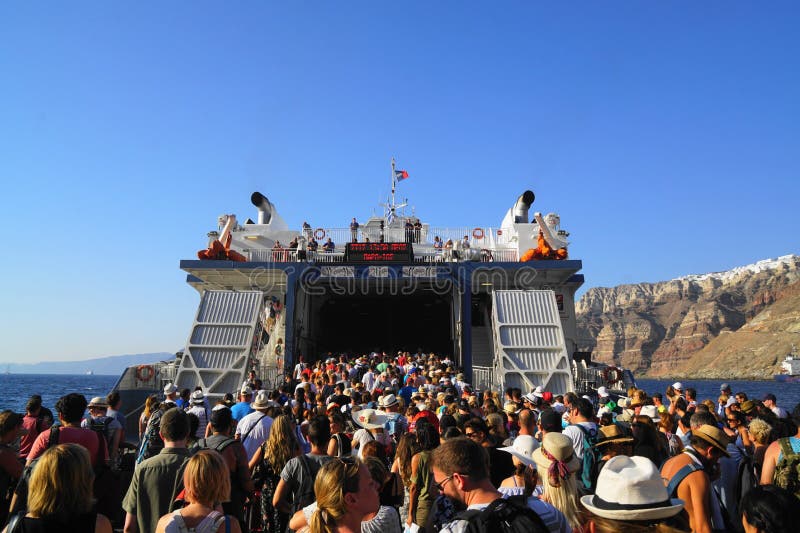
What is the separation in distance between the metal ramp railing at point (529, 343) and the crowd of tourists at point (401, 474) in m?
9.40

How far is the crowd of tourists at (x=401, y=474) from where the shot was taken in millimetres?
2812

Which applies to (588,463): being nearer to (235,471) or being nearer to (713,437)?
(713,437)

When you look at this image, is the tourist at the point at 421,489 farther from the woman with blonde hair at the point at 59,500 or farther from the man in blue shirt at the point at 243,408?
the man in blue shirt at the point at 243,408

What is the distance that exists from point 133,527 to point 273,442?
4.26 ft

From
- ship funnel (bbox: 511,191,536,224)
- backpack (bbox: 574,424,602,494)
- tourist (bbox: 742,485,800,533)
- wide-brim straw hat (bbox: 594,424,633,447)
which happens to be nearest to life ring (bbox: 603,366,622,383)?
ship funnel (bbox: 511,191,536,224)

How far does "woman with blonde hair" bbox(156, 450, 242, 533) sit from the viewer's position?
330 cm

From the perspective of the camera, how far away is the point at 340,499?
3199 millimetres

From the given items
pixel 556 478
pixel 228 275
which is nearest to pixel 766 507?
pixel 556 478

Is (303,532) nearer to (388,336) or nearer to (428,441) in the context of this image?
(428,441)

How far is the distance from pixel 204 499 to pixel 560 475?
2.20m

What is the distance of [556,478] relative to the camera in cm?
375

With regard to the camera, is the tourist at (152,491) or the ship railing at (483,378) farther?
the ship railing at (483,378)

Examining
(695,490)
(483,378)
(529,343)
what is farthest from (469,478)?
(483,378)

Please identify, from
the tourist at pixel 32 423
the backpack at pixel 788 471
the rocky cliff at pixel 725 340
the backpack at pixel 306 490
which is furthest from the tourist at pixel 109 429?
the rocky cliff at pixel 725 340
